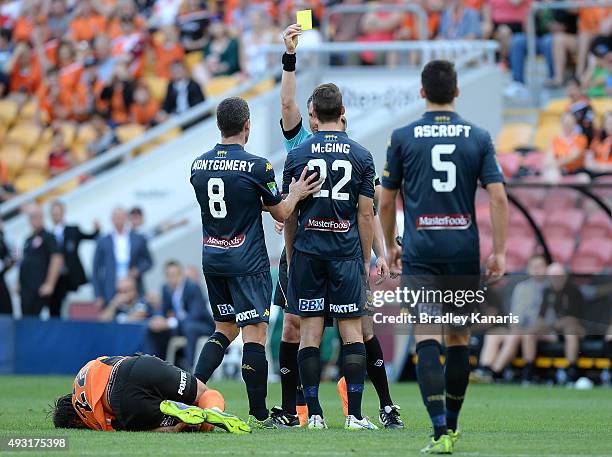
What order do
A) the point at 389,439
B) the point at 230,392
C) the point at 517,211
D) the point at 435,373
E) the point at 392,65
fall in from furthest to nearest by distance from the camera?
the point at 392,65, the point at 517,211, the point at 230,392, the point at 389,439, the point at 435,373

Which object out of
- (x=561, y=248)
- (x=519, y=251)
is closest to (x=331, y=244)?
(x=519, y=251)

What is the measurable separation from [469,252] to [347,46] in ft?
46.5

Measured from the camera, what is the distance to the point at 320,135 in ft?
32.9

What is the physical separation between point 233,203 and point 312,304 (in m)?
0.92

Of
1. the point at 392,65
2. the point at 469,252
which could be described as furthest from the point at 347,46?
the point at 469,252

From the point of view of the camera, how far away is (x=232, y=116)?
10211 mm

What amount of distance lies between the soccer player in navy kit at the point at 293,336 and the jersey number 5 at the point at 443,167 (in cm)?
180

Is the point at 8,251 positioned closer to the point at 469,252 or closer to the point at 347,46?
the point at 347,46

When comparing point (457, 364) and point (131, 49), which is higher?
point (131, 49)

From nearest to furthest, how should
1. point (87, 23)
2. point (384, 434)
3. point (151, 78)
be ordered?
point (384, 434) < point (151, 78) < point (87, 23)

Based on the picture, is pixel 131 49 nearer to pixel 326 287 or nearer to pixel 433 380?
pixel 326 287

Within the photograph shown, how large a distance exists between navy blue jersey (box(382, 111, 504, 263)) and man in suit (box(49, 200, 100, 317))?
43.1 feet

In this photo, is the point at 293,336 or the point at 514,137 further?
the point at 514,137

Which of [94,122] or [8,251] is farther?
[94,122]
